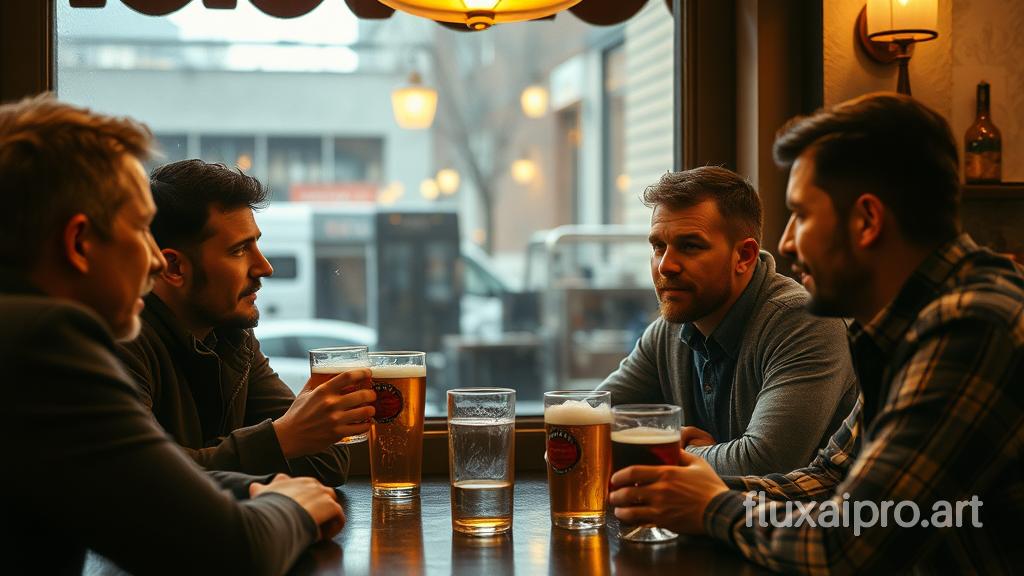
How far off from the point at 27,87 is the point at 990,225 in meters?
2.56

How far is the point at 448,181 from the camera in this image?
9.59 m

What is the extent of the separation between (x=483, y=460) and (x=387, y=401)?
1.00 ft

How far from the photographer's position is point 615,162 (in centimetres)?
942

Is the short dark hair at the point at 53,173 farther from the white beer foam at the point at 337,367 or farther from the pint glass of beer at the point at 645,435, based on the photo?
the pint glass of beer at the point at 645,435

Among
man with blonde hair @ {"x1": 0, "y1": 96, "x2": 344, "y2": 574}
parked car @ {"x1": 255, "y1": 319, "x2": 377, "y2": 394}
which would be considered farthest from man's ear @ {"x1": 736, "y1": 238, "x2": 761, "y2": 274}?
parked car @ {"x1": 255, "y1": 319, "x2": 377, "y2": 394}

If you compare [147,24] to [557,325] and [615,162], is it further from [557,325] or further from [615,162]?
[615,162]

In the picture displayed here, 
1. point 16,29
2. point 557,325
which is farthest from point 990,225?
point 557,325

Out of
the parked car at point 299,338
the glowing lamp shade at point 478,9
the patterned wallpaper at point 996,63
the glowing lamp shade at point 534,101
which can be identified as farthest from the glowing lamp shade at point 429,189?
the glowing lamp shade at point 478,9

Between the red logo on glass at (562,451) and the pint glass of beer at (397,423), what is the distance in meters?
0.37

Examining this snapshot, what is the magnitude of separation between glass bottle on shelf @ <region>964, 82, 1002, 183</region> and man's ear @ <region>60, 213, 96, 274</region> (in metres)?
2.28

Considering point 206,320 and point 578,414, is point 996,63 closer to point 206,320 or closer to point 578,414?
point 578,414

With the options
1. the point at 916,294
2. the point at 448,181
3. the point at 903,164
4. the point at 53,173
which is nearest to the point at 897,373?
the point at 916,294

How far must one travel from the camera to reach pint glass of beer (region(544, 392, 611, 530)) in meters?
1.53

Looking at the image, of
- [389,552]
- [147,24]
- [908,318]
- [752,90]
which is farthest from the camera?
[147,24]
